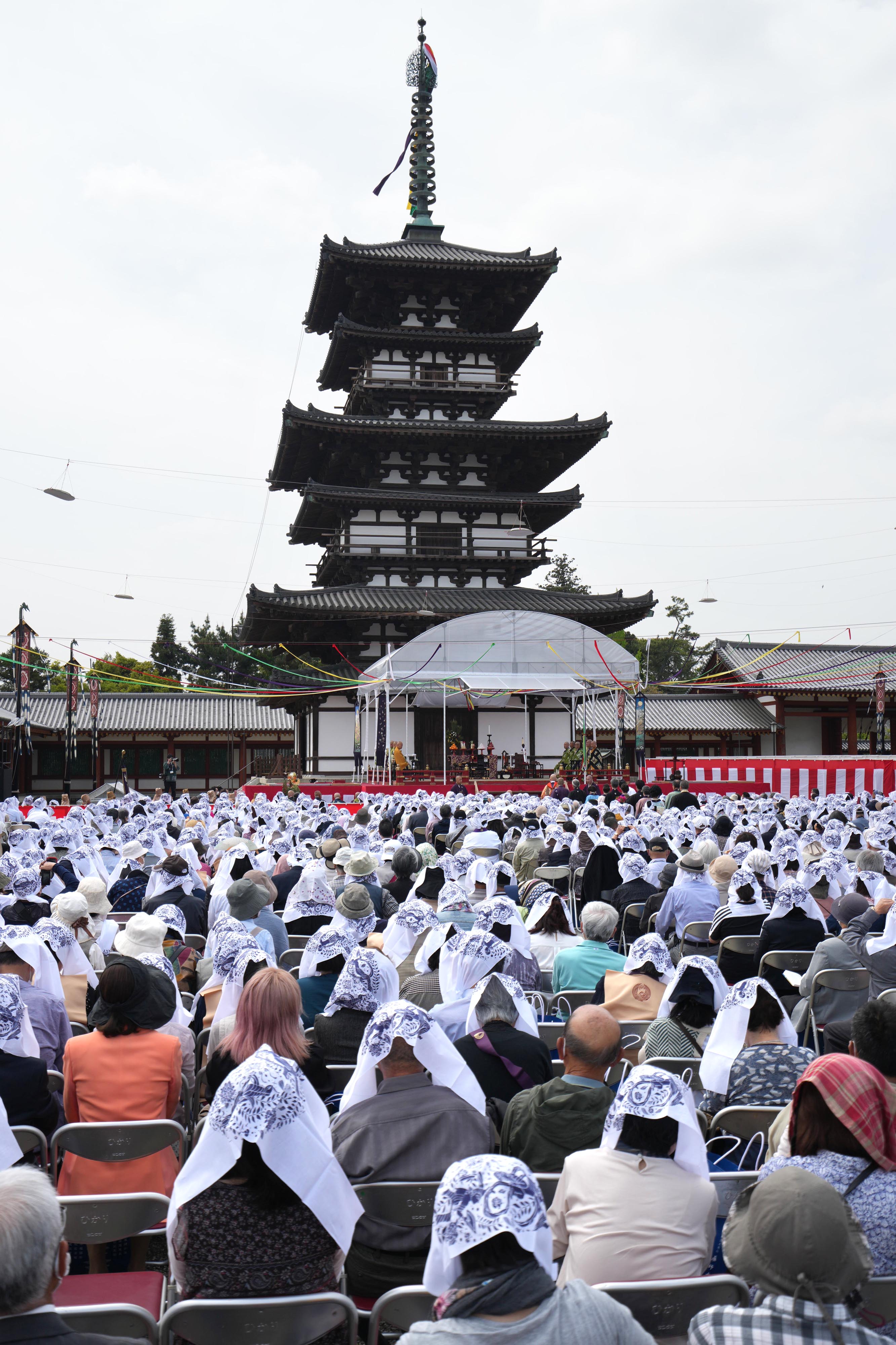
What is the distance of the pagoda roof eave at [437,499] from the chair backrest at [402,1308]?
Answer: 28.3m

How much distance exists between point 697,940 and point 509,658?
66.4 ft

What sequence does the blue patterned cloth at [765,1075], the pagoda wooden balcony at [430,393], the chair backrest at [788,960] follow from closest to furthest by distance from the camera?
the blue patterned cloth at [765,1075]
the chair backrest at [788,960]
the pagoda wooden balcony at [430,393]

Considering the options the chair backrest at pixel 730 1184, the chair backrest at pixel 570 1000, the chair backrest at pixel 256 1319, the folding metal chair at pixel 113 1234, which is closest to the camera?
the chair backrest at pixel 256 1319

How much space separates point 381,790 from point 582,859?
13.8 m

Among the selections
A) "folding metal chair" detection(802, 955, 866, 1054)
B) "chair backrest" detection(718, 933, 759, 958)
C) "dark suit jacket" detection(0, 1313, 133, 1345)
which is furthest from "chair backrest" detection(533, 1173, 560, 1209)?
"chair backrest" detection(718, 933, 759, 958)

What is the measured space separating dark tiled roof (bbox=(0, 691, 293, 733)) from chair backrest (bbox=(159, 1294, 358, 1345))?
35.3m

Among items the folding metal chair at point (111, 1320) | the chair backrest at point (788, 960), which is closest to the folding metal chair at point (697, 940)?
the chair backrest at point (788, 960)

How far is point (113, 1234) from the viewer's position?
11.2 ft

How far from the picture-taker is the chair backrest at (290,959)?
23.5ft

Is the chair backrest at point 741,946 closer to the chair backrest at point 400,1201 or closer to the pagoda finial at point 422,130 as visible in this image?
the chair backrest at point 400,1201

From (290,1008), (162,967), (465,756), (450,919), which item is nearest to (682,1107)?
(290,1008)

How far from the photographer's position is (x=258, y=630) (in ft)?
108

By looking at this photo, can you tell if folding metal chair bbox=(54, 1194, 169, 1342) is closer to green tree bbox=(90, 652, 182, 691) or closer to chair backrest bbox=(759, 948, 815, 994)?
chair backrest bbox=(759, 948, 815, 994)

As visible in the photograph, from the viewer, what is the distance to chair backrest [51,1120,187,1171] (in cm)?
385
